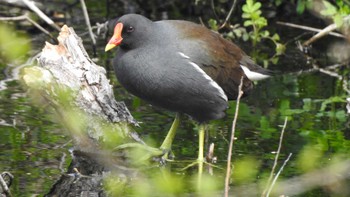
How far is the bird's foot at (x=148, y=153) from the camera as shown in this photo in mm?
4836

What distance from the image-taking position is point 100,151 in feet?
16.1

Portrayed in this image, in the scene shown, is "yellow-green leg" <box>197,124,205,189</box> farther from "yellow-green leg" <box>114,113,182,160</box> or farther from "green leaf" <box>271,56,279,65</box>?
"green leaf" <box>271,56,279,65</box>

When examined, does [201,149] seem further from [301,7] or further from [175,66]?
[301,7]

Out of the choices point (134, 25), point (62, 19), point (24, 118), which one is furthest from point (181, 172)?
point (62, 19)

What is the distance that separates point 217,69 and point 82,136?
1.02 m

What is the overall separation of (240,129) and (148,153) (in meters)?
1.15

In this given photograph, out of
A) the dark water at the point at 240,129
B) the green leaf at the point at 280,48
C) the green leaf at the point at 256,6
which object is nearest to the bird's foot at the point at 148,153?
the dark water at the point at 240,129

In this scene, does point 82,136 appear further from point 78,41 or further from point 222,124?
point 222,124

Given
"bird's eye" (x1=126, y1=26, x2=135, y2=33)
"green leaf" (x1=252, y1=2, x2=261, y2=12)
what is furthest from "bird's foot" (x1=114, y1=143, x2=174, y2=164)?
"green leaf" (x1=252, y1=2, x2=261, y2=12)

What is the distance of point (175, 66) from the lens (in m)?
5.01

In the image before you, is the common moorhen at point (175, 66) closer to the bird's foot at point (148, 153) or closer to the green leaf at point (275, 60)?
the bird's foot at point (148, 153)

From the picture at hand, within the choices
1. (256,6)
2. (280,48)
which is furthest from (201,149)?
(280,48)

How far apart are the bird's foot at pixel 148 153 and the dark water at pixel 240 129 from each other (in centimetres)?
13

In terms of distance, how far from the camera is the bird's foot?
4836 millimetres
